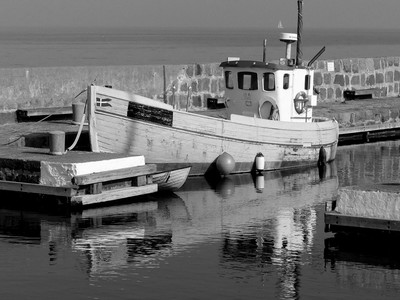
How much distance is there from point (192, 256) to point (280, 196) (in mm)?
5290

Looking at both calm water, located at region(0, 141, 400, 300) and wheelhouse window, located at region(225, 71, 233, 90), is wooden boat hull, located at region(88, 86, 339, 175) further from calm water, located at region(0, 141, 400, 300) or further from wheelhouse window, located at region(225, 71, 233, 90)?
wheelhouse window, located at region(225, 71, 233, 90)

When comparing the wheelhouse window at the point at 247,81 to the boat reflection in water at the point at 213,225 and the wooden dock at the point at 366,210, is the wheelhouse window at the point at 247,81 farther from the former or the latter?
the wooden dock at the point at 366,210

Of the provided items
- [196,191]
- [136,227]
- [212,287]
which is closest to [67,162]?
[136,227]

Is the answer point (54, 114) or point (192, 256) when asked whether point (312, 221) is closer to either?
point (192, 256)

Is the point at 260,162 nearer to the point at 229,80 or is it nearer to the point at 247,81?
the point at 247,81

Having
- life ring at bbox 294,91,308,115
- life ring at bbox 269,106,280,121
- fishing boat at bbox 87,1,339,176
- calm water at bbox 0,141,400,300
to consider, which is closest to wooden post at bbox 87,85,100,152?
fishing boat at bbox 87,1,339,176

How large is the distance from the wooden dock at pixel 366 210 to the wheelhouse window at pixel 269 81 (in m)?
7.79

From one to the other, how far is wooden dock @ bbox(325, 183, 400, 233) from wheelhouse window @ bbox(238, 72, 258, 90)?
25.9 ft

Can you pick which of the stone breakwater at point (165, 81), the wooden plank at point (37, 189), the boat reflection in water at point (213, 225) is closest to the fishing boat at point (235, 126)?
the boat reflection in water at point (213, 225)

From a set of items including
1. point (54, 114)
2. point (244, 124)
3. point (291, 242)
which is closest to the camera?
point (291, 242)

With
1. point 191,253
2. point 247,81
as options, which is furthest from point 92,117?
point 191,253

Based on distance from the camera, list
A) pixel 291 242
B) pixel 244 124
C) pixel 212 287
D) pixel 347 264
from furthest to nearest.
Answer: pixel 244 124, pixel 291 242, pixel 347 264, pixel 212 287

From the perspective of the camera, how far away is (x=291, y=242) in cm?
1650

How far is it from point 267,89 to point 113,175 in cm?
608
